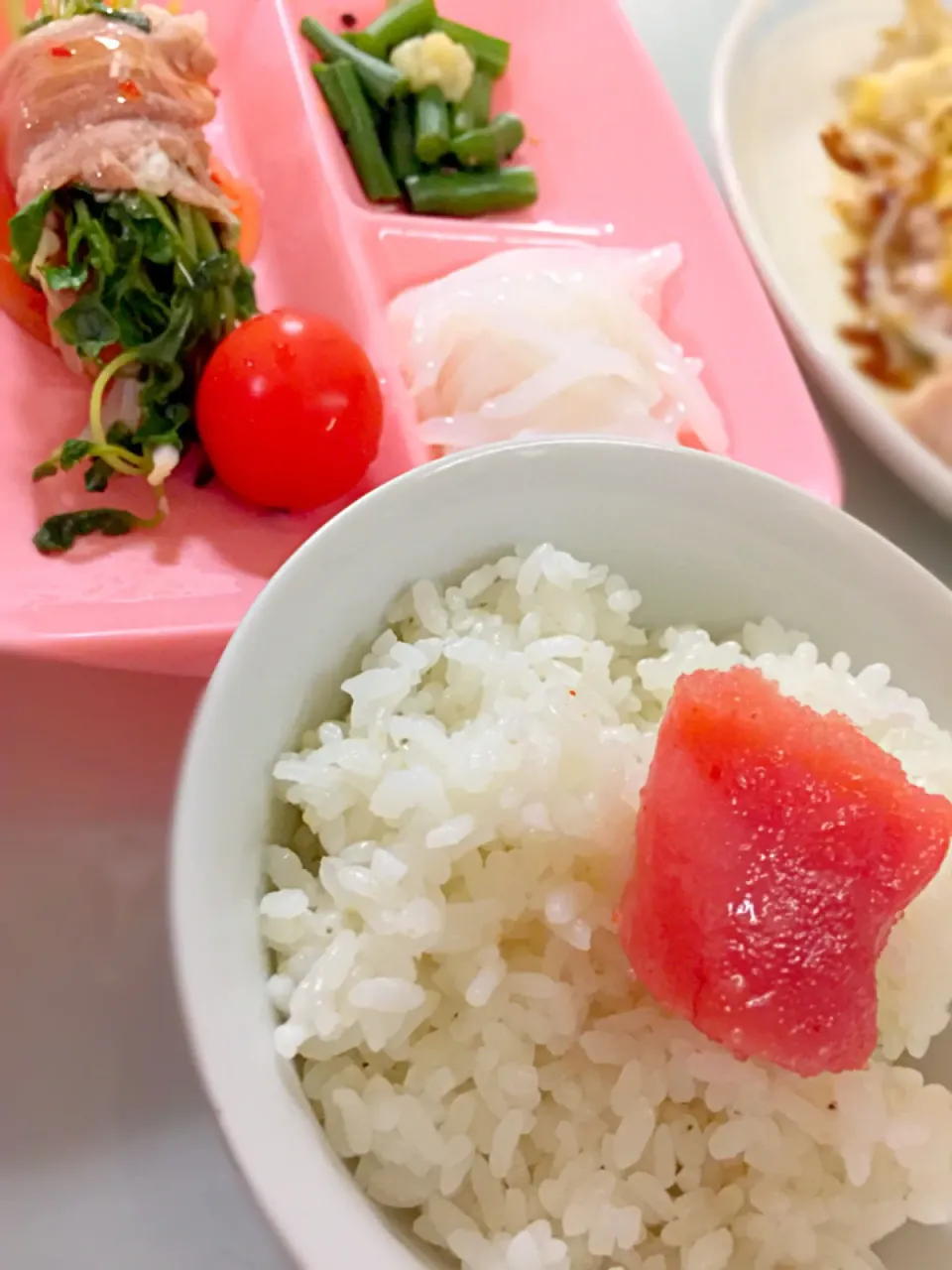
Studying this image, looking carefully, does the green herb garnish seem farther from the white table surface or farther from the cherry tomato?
the white table surface

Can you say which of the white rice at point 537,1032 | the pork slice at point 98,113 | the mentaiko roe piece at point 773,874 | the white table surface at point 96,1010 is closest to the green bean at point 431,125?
the pork slice at point 98,113

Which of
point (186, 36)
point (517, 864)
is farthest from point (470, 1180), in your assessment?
point (186, 36)

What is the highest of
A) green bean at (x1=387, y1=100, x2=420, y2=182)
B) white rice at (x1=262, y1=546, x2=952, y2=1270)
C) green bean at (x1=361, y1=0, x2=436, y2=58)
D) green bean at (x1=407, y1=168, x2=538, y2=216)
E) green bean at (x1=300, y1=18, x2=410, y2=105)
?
green bean at (x1=361, y1=0, x2=436, y2=58)

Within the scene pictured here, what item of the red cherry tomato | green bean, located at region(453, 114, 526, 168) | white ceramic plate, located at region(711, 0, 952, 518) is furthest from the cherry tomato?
white ceramic plate, located at region(711, 0, 952, 518)

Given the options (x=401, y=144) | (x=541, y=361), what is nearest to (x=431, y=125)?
(x=401, y=144)

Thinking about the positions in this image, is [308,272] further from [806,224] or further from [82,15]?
[806,224]
